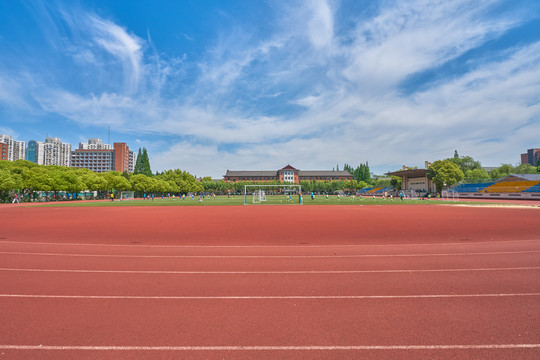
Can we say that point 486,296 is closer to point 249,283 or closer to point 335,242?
point 249,283

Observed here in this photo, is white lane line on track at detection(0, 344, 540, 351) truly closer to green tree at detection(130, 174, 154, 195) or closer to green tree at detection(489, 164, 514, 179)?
green tree at detection(130, 174, 154, 195)

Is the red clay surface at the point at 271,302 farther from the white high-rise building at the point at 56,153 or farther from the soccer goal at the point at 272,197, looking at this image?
the white high-rise building at the point at 56,153

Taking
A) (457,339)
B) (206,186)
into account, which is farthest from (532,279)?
(206,186)

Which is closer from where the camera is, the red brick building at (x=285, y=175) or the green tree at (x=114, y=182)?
the green tree at (x=114, y=182)

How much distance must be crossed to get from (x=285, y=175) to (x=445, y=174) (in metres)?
91.2

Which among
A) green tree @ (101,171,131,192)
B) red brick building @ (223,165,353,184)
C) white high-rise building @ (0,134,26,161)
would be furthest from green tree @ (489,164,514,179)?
white high-rise building @ (0,134,26,161)

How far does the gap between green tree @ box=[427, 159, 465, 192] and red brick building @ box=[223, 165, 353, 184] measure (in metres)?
81.2

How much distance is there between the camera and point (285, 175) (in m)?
154

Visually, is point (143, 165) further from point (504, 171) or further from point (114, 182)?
point (504, 171)

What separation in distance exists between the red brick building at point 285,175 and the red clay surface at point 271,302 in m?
143

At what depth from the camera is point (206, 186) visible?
133625 millimetres

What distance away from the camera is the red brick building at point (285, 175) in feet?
506

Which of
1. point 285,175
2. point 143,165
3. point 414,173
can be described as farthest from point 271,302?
point 285,175

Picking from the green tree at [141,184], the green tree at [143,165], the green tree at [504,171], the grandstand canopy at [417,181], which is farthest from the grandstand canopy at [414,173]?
the green tree at [143,165]
